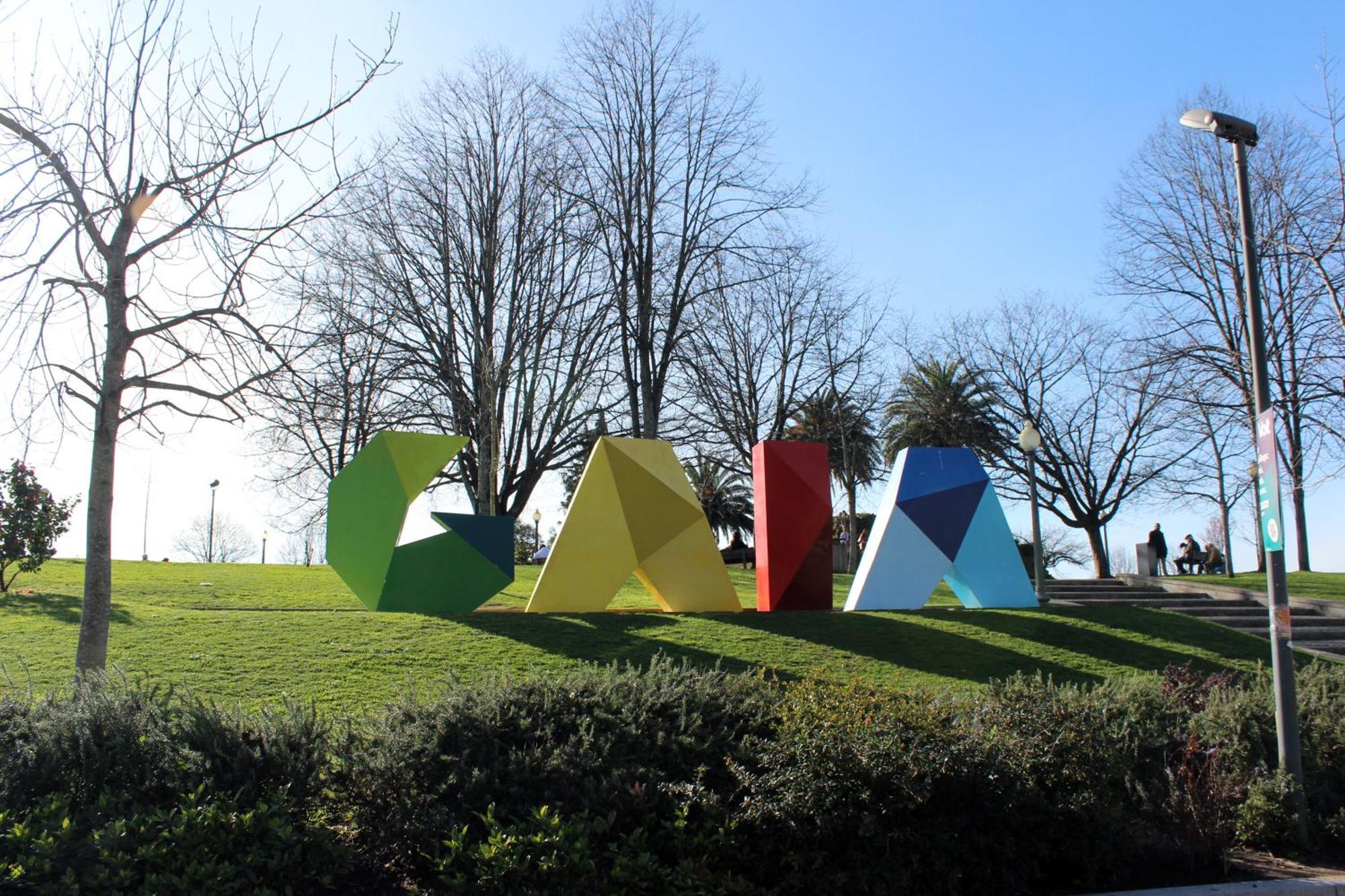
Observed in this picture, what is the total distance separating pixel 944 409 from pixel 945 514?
20.9 meters

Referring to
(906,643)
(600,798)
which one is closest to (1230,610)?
(906,643)

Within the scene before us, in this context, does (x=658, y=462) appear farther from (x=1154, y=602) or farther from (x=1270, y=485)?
(x=1154, y=602)

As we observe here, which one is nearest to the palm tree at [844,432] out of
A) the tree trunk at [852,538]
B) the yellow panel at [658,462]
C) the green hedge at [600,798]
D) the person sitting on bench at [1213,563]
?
the tree trunk at [852,538]

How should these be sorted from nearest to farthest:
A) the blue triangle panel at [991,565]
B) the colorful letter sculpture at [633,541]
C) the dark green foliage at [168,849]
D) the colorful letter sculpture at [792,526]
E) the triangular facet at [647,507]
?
the dark green foliage at [168,849], the colorful letter sculpture at [633,541], the triangular facet at [647,507], the colorful letter sculpture at [792,526], the blue triangle panel at [991,565]

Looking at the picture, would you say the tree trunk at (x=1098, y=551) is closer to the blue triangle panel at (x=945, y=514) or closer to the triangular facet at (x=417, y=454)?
the blue triangle panel at (x=945, y=514)

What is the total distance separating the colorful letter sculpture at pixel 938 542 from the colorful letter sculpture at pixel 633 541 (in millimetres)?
2661

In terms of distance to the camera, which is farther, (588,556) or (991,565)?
(991,565)

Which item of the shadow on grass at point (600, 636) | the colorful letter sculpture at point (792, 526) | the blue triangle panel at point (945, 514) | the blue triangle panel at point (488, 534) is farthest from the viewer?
the blue triangle panel at point (945, 514)

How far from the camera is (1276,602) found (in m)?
7.76

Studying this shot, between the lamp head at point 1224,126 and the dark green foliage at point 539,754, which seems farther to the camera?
the lamp head at point 1224,126

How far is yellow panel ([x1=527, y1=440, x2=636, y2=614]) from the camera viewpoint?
15.0m

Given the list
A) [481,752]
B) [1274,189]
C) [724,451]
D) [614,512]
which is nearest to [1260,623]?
[1274,189]

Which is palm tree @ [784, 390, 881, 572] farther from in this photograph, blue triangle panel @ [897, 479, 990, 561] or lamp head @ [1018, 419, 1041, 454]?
blue triangle panel @ [897, 479, 990, 561]

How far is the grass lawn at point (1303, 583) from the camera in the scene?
2459 cm
